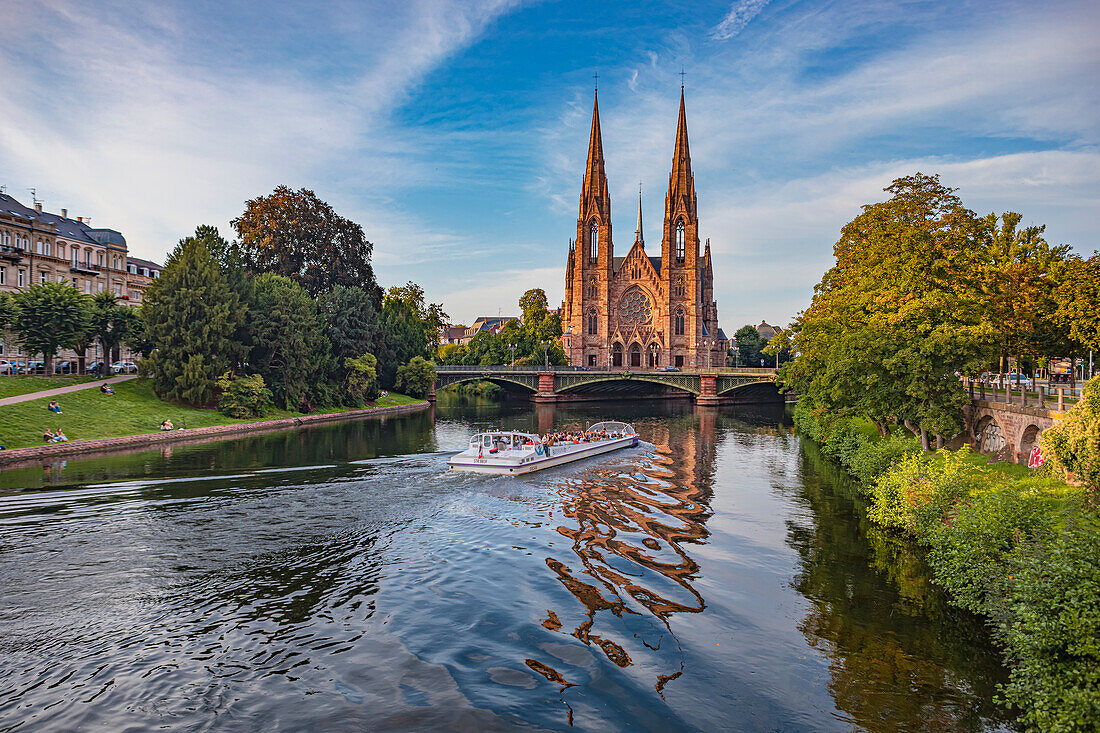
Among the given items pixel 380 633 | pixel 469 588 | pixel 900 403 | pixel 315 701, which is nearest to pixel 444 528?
pixel 469 588

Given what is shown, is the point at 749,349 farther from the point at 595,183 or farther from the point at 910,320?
the point at 910,320

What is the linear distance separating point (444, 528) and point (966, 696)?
1654 centimetres

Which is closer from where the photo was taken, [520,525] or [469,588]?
[469,588]

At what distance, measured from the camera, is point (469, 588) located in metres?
18.0

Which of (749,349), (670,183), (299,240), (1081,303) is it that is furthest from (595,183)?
(1081,303)

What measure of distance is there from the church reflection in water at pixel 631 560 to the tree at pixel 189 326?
119 ft

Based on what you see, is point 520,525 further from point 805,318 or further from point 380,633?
point 805,318

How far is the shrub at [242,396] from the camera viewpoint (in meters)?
54.2

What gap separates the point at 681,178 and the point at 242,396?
106m

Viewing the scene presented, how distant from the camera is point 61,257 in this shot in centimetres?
7131

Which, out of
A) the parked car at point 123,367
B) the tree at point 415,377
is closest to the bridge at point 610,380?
the tree at point 415,377

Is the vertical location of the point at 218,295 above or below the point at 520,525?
above

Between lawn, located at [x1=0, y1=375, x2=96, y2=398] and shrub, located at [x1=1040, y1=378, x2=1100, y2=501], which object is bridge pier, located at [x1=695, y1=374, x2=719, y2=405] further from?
shrub, located at [x1=1040, y1=378, x2=1100, y2=501]

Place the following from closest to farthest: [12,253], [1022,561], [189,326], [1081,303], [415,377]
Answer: [1022,561], [1081,303], [189,326], [12,253], [415,377]
